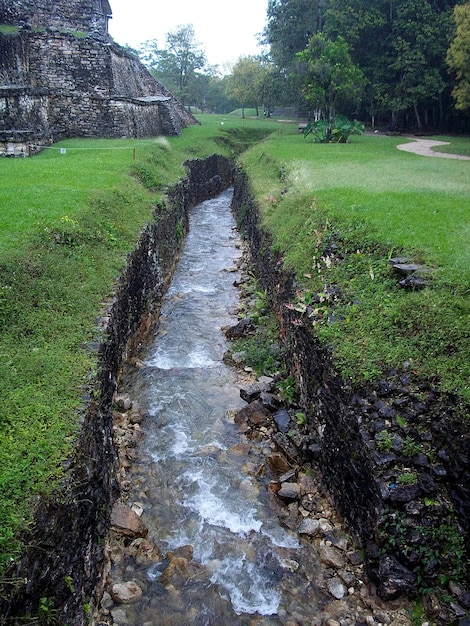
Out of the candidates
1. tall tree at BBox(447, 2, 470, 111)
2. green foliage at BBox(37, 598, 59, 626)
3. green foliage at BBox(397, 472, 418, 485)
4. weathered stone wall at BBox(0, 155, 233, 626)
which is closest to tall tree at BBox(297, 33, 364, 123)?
tall tree at BBox(447, 2, 470, 111)

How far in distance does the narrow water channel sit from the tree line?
23338 mm

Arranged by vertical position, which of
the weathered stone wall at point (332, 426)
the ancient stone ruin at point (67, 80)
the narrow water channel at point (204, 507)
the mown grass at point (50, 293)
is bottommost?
the narrow water channel at point (204, 507)

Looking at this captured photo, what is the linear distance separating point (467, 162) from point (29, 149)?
730 inches

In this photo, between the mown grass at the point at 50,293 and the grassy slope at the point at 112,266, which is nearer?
the mown grass at the point at 50,293

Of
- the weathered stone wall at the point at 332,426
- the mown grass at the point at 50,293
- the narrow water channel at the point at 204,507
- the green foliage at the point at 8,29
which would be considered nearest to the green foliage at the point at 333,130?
the mown grass at the point at 50,293

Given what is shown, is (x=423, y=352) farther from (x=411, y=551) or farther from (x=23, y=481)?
(x=23, y=481)

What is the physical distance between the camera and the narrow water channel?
5891 mm

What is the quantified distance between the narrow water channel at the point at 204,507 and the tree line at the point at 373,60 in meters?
23.3

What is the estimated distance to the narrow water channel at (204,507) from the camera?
232 inches

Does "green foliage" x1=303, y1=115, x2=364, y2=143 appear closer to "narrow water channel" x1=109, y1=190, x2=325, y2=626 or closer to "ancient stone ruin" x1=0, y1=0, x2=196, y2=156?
"ancient stone ruin" x1=0, y1=0, x2=196, y2=156

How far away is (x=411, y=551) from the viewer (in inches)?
223

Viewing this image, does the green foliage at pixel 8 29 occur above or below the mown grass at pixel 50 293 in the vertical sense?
above

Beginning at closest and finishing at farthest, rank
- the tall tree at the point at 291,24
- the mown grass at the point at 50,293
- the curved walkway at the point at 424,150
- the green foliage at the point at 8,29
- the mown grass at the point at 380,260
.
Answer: the mown grass at the point at 50,293, the mown grass at the point at 380,260, the curved walkway at the point at 424,150, the green foliage at the point at 8,29, the tall tree at the point at 291,24

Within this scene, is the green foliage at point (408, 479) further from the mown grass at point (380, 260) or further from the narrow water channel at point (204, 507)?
the narrow water channel at point (204, 507)
